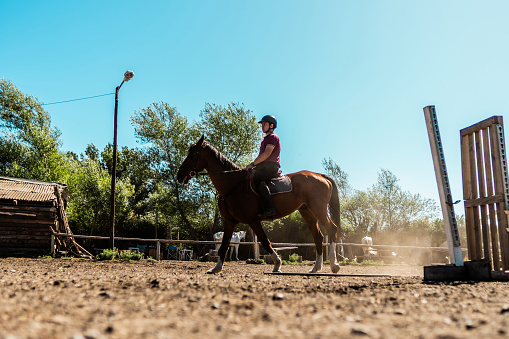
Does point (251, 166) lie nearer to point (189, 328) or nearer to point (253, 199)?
point (253, 199)

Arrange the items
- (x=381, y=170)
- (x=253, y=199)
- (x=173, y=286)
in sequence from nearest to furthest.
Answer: (x=173, y=286), (x=253, y=199), (x=381, y=170)

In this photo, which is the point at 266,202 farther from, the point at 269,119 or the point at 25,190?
the point at 25,190

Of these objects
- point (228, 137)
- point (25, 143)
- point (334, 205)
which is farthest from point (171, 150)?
point (334, 205)

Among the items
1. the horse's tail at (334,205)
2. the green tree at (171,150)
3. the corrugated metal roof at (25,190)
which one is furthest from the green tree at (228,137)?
the horse's tail at (334,205)

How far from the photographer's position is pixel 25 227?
17.8 metres

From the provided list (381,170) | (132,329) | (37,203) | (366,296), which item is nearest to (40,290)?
(132,329)

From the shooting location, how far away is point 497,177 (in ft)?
21.4

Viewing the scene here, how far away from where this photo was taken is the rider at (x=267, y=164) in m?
7.81

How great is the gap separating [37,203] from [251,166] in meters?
14.1

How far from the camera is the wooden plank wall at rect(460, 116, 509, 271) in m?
6.48

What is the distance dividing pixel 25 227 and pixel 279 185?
573 inches

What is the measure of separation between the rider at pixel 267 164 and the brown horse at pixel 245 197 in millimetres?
184

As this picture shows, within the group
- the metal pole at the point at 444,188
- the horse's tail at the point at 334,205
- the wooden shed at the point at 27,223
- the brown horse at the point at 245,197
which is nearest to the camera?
the metal pole at the point at 444,188

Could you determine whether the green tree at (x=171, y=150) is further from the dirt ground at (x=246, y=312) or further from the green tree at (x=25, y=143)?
the dirt ground at (x=246, y=312)
